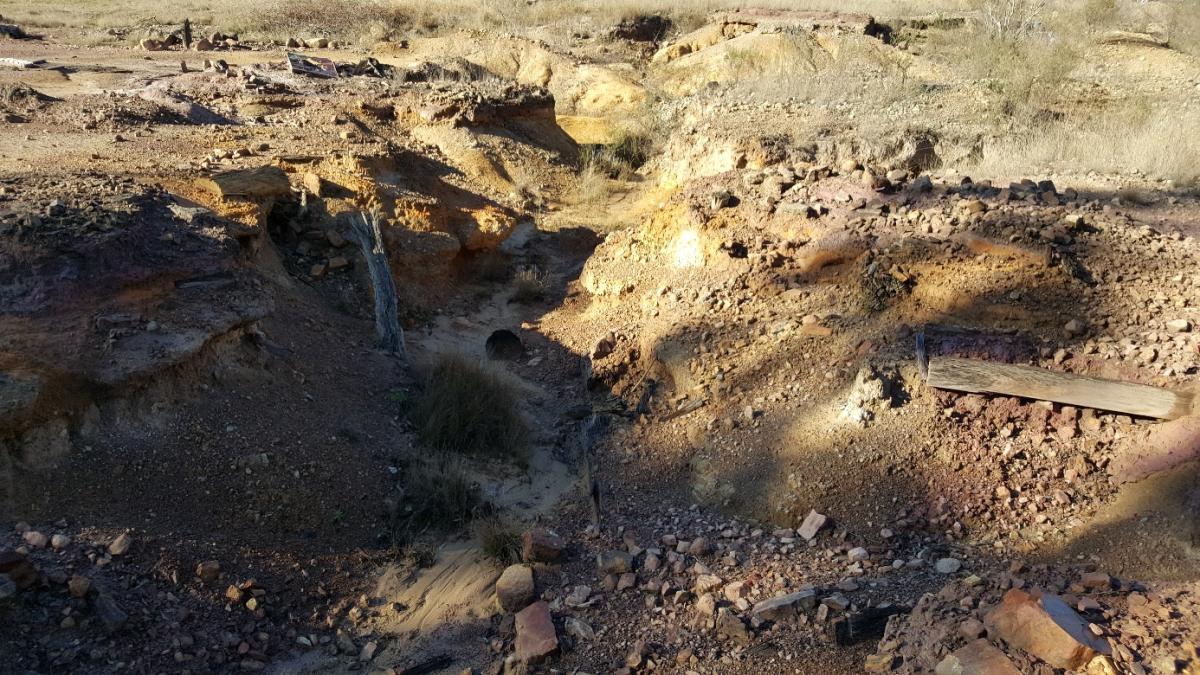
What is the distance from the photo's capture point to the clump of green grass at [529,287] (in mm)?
8945

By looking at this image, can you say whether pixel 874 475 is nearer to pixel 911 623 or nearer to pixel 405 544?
pixel 911 623

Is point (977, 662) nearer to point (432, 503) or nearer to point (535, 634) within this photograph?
point (535, 634)

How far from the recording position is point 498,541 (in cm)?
499

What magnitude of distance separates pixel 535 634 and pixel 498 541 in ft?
2.98

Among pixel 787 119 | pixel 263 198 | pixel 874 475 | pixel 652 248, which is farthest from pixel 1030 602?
pixel 787 119

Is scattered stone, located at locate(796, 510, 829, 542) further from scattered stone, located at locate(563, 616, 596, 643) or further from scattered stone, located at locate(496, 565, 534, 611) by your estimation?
scattered stone, located at locate(496, 565, 534, 611)

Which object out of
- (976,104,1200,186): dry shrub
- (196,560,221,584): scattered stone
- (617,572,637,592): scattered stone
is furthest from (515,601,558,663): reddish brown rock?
(976,104,1200,186): dry shrub

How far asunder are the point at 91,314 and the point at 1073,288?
6.10 metres

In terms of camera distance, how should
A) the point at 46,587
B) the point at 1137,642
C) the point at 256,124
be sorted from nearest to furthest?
the point at 1137,642
the point at 46,587
the point at 256,124

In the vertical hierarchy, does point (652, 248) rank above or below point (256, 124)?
below

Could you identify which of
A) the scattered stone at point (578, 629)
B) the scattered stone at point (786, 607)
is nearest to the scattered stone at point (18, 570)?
the scattered stone at point (578, 629)

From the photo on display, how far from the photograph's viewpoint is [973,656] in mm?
3211

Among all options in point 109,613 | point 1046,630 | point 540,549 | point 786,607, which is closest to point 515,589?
point 540,549

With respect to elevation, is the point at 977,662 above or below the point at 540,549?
above
